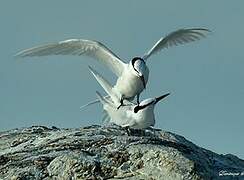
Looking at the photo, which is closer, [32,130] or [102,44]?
[32,130]

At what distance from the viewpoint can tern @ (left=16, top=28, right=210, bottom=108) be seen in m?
17.5

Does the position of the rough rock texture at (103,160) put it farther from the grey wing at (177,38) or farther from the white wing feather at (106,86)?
the grey wing at (177,38)

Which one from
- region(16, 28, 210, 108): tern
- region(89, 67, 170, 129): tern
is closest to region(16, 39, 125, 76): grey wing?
region(16, 28, 210, 108): tern

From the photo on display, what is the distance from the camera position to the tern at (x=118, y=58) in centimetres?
1753

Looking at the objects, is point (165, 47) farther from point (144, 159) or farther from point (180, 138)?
point (144, 159)

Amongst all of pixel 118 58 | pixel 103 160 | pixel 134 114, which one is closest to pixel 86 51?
pixel 118 58

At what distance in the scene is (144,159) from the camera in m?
10.0

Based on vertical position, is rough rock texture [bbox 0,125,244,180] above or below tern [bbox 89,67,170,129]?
above

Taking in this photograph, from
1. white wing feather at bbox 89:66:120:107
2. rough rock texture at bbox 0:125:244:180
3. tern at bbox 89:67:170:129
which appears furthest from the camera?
white wing feather at bbox 89:66:120:107

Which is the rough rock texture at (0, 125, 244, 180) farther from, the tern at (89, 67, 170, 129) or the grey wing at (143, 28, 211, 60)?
the grey wing at (143, 28, 211, 60)

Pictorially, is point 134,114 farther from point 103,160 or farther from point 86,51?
point 86,51

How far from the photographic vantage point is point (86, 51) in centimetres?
1844

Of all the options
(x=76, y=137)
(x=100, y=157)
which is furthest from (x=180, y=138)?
(x=100, y=157)

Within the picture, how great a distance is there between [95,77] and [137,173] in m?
6.66
